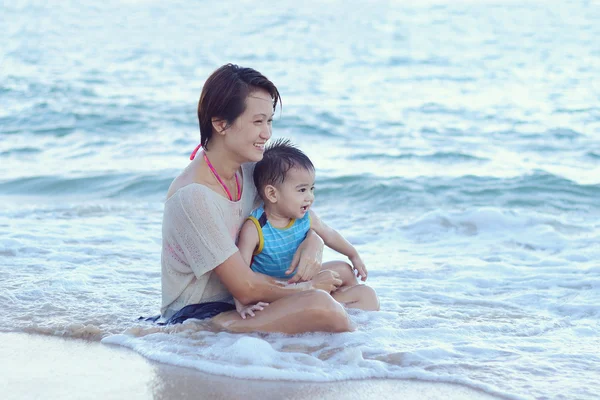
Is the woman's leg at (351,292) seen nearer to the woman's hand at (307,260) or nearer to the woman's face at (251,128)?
the woman's hand at (307,260)

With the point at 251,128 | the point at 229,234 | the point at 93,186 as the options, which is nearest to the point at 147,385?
the point at 229,234

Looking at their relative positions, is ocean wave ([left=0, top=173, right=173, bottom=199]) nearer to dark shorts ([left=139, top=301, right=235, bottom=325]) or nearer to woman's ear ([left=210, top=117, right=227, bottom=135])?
dark shorts ([left=139, top=301, right=235, bottom=325])

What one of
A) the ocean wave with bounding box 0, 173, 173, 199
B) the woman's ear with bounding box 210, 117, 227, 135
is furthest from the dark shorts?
the ocean wave with bounding box 0, 173, 173, 199

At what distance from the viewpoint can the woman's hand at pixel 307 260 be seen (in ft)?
13.0

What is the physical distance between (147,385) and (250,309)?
0.76 metres

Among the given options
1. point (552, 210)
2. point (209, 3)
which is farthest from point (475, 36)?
point (552, 210)

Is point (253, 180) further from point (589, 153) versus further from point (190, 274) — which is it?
point (589, 153)

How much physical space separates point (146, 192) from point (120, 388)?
5.40 meters

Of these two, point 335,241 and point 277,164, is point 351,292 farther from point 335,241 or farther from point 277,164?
point 277,164

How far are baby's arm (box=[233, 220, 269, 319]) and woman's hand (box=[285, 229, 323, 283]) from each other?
21 cm

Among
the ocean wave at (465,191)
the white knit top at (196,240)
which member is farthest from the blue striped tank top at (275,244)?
the ocean wave at (465,191)

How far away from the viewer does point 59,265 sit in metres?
5.52

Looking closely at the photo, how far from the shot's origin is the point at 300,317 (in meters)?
3.89

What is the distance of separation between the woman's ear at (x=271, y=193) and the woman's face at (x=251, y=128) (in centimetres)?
21
